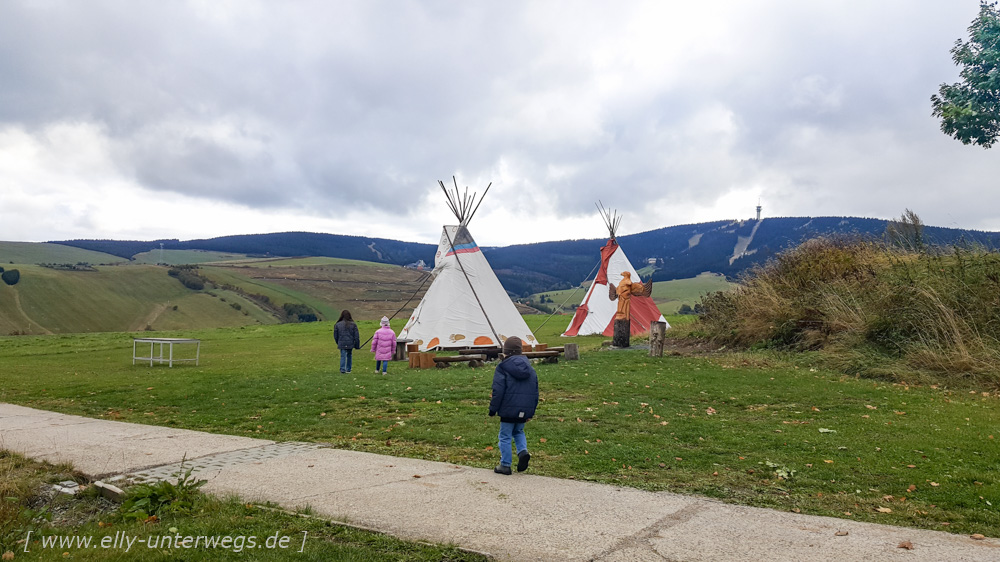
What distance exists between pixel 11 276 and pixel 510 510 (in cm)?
7672

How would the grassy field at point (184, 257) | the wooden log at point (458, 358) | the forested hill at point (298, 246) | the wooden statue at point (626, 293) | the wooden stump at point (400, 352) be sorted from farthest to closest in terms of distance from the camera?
the forested hill at point (298, 246), the grassy field at point (184, 257), the wooden statue at point (626, 293), the wooden stump at point (400, 352), the wooden log at point (458, 358)

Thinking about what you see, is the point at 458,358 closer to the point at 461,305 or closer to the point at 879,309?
the point at 461,305

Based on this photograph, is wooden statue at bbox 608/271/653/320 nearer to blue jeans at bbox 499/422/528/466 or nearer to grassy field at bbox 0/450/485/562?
blue jeans at bbox 499/422/528/466

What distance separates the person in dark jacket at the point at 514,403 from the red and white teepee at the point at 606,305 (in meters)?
23.1

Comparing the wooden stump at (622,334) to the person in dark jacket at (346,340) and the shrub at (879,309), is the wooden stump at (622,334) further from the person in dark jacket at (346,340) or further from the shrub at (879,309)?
the person in dark jacket at (346,340)

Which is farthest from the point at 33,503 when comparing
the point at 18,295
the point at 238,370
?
the point at 18,295

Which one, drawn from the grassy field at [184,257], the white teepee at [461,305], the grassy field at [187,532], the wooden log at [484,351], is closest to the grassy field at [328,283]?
the grassy field at [184,257]

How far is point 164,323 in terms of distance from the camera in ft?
199

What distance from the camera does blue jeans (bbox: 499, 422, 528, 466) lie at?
5977mm

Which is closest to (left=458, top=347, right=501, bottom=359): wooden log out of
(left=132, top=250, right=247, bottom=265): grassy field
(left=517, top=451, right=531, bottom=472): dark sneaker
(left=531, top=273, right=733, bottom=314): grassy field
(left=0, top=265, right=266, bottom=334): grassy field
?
(left=517, top=451, right=531, bottom=472): dark sneaker

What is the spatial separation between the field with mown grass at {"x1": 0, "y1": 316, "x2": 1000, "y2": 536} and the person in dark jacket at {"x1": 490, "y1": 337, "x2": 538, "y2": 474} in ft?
1.48

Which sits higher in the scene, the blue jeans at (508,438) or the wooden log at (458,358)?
the blue jeans at (508,438)

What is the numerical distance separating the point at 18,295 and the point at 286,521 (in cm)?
7129

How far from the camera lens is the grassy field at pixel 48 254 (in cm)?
10488
